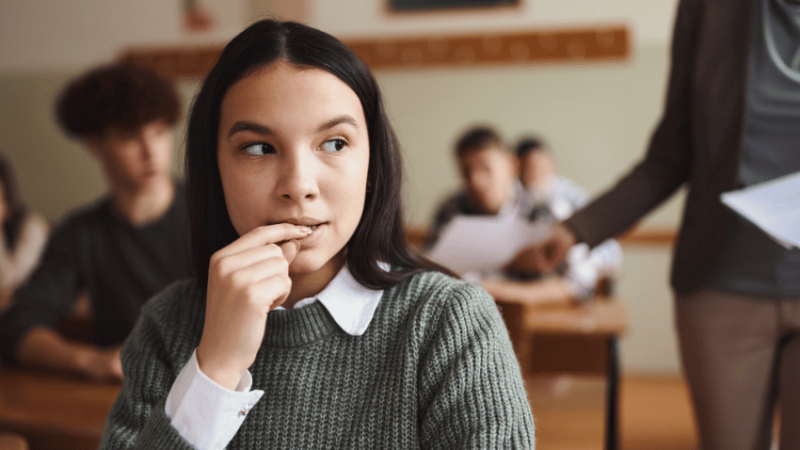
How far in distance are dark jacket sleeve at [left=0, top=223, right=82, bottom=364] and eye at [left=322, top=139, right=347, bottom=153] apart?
1185 mm

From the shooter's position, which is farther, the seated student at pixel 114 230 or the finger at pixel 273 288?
the seated student at pixel 114 230

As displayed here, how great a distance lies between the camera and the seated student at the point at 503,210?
2523 millimetres

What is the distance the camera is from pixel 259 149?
0.77 metres

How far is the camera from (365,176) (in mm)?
820

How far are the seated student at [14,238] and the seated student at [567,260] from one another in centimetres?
295

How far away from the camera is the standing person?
3.41ft

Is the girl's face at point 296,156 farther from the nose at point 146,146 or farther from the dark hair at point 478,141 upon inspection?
the dark hair at point 478,141

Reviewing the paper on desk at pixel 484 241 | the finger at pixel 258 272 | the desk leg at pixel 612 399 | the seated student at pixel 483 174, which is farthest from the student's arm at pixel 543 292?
→ the finger at pixel 258 272

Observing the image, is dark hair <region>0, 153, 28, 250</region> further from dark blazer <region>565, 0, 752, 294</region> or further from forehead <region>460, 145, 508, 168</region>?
dark blazer <region>565, 0, 752, 294</region>

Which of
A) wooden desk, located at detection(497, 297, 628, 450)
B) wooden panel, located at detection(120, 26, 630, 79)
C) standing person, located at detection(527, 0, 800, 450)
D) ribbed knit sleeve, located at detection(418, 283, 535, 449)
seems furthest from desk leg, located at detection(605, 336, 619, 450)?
wooden panel, located at detection(120, 26, 630, 79)

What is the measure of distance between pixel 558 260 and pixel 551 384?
1043 millimetres

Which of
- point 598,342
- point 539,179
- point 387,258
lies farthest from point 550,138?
point 387,258

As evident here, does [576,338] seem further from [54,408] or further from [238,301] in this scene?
[238,301]

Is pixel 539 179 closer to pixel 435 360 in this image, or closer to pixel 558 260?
pixel 558 260
